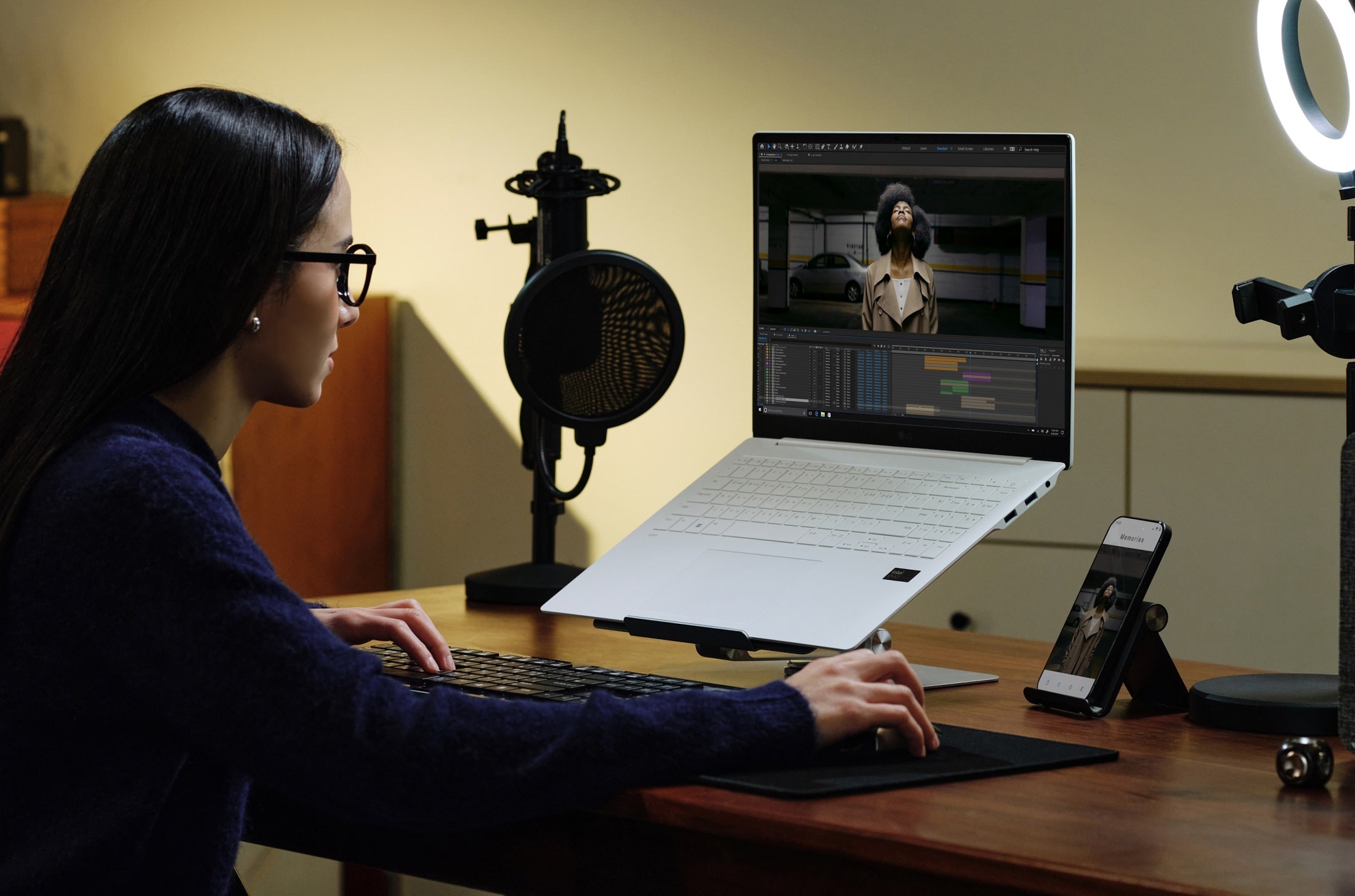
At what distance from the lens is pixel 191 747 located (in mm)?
1016

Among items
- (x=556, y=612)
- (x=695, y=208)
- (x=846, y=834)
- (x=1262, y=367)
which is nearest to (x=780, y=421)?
(x=556, y=612)

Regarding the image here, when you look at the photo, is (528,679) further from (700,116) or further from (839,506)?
(700,116)

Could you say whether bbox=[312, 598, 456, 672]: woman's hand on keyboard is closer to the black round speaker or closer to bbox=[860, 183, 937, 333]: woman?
the black round speaker

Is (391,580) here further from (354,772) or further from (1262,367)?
(354,772)

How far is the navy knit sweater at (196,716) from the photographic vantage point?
92 cm

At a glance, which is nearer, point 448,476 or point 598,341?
point 598,341

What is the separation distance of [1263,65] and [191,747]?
3.37ft

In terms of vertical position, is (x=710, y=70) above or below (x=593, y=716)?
above

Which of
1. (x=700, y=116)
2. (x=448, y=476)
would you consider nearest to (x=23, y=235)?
(x=448, y=476)

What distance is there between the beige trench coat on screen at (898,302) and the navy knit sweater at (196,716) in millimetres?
547

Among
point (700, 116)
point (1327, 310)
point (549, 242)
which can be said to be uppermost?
point (700, 116)

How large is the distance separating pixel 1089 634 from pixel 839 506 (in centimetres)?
28

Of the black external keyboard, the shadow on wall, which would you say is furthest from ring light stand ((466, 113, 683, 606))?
the shadow on wall

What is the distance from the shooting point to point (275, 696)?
0.91m
